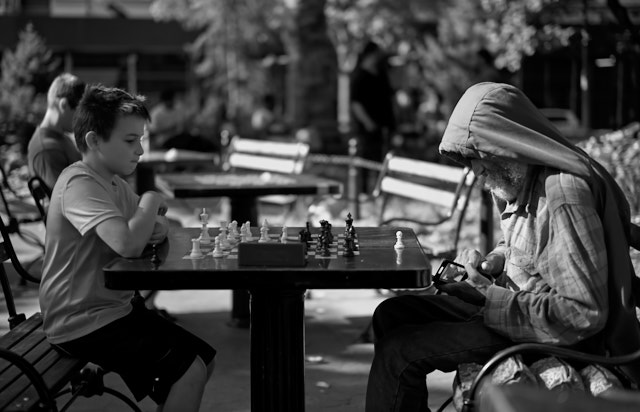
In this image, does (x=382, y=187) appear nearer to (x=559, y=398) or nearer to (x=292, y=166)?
(x=292, y=166)

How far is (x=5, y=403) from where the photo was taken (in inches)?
122

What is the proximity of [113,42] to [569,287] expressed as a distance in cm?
2759

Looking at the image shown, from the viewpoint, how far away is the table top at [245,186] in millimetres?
5777

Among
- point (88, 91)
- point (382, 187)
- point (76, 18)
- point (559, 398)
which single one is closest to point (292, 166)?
point (382, 187)

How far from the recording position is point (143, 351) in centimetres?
337

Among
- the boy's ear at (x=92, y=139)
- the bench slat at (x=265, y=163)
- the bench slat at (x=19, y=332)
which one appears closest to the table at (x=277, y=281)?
the boy's ear at (x=92, y=139)

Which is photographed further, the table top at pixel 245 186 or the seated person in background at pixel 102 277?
the table top at pixel 245 186

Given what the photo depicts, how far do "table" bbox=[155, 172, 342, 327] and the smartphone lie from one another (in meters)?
2.28

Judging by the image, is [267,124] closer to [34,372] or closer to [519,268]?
[519,268]

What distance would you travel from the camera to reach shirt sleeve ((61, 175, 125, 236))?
11.0ft

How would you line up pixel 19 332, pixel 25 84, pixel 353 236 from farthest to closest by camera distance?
1. pixel 25 84
2. pixel 19 332
3. pixel 353 236

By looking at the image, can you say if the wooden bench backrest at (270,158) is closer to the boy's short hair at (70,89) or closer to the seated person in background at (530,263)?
the boy's short hair at (70,89)

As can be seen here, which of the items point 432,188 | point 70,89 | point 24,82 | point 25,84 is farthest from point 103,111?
point 25,84

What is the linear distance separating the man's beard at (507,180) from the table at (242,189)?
2713mm
